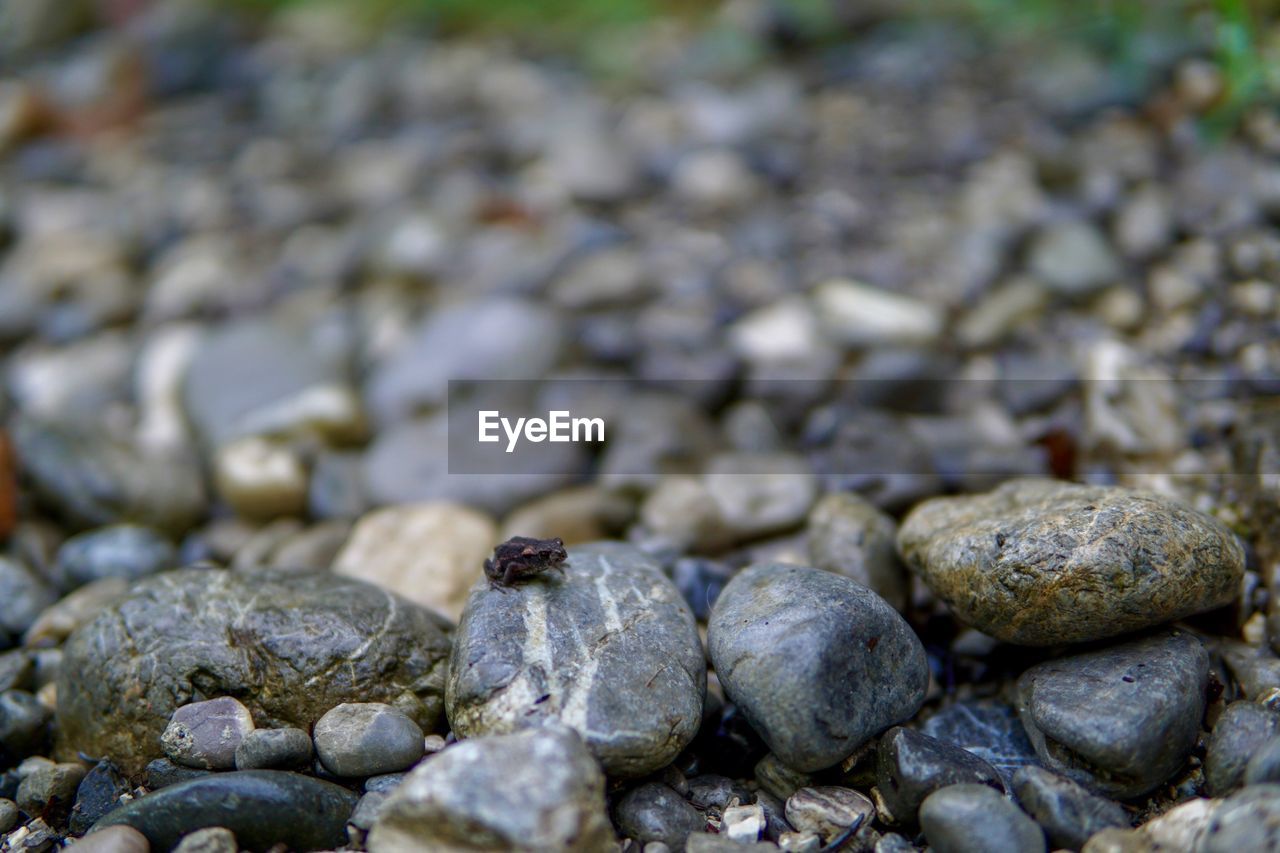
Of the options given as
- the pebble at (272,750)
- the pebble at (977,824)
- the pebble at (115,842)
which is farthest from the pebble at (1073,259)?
the pebble at (115,842)

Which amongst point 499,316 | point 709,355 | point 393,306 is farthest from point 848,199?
point 393,306

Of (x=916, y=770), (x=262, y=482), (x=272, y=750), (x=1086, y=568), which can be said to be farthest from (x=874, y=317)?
(x=272, y=750)

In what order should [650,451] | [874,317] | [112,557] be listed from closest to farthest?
[112,557] < [650,451] < [874,317]

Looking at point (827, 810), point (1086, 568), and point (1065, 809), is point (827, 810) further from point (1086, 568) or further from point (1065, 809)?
point (1086, 568)

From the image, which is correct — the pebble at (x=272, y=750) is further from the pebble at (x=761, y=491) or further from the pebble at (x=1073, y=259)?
the pebble at (x=1073, y=259)

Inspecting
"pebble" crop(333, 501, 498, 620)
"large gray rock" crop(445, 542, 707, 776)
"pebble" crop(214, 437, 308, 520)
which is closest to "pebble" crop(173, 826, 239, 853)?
"large gray rock" crop(445, 542, 707, 776)

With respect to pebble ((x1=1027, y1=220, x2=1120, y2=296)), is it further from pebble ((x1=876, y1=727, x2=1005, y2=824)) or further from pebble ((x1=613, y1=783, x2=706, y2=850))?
pebble ((x1=613, y1=783, x2=706, y2=850))

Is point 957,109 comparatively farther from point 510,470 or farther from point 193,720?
point 193,720
